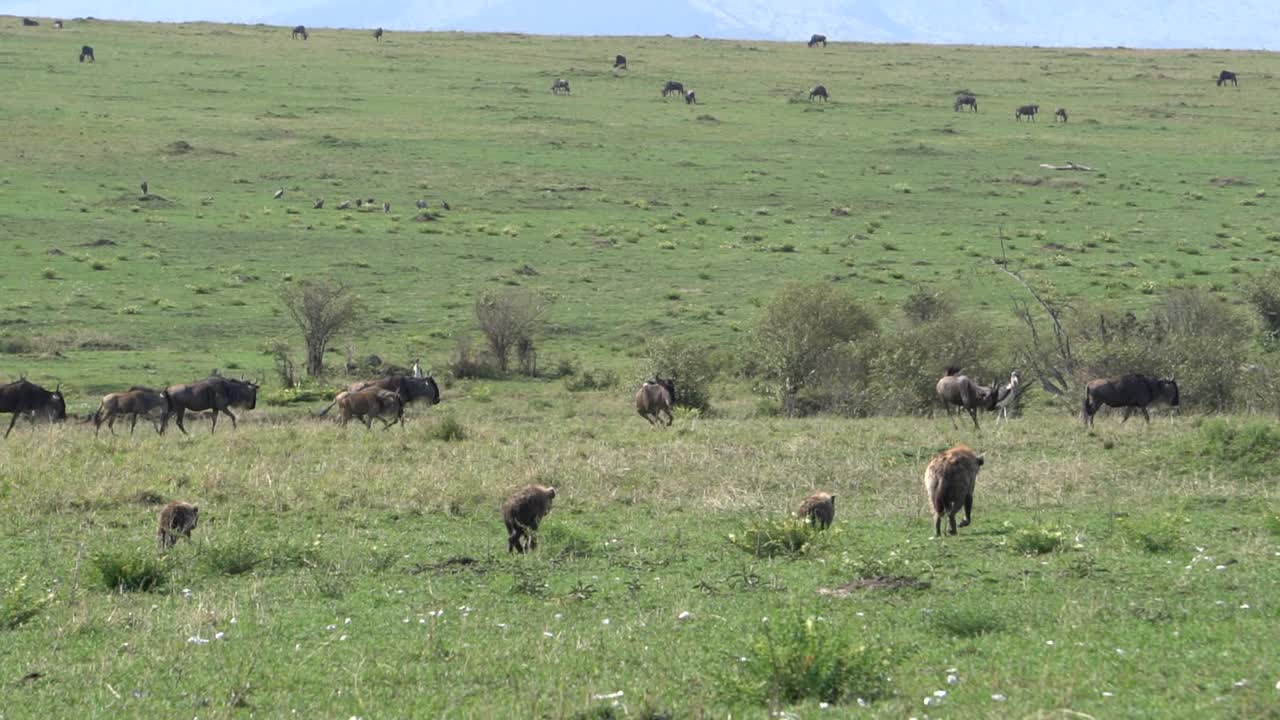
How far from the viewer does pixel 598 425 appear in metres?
28.3

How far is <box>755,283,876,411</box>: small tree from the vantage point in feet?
116

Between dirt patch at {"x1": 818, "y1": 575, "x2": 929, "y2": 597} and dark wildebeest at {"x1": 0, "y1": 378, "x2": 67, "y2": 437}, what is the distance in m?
21.5

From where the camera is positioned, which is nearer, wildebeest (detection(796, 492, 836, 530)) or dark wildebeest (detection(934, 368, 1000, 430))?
wildebeest (detection(796, 492, 836, 530))

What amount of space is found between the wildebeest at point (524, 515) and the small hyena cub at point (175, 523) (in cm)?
337

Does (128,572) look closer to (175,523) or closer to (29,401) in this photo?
(175,523)

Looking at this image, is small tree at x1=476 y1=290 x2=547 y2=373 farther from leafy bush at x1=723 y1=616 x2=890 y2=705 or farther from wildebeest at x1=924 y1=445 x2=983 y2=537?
leafy bush at x1=723 y1=616 x2=890 y2=705

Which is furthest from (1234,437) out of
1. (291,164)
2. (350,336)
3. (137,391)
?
(291,164)

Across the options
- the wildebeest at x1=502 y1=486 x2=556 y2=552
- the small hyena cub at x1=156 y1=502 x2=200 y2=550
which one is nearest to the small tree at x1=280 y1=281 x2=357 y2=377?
the small hyena cub at x1=156 y1=502 x2=200 y2=550

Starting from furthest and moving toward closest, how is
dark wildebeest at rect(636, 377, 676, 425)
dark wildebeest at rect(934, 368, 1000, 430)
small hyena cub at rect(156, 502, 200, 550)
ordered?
1. dark wildebeest at rect(636, 377, 676, 425)
2. dark wildebeest at rect(934, 368, 1000, 430)
3. small hyena cub at rect(156, 502, 200, 550)

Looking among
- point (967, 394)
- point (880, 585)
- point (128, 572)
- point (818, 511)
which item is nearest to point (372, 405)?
point (967, 394)

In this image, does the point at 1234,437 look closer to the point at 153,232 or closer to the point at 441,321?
the point at 441,321

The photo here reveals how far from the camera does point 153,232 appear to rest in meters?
55.8

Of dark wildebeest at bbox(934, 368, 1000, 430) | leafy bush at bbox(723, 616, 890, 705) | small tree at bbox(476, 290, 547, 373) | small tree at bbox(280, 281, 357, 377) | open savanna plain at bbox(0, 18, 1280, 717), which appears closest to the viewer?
leafy bush at bbox(723, 616, 890, 705)

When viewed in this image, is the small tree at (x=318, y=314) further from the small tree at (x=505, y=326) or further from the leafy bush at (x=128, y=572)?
the leafy bush at (x=128, y=572)
